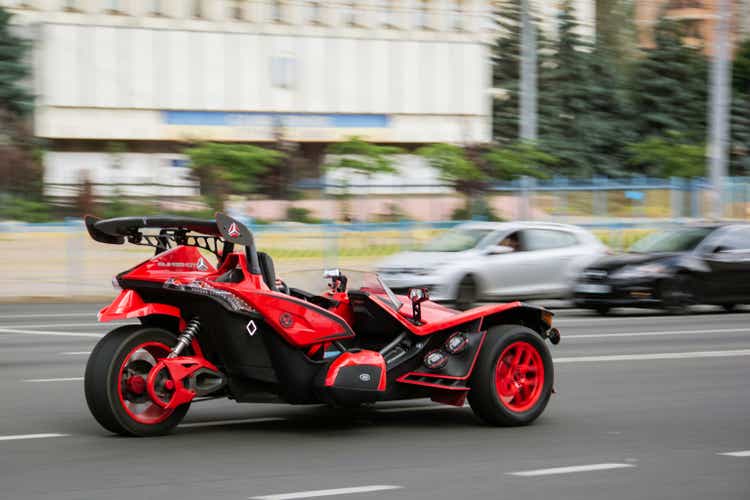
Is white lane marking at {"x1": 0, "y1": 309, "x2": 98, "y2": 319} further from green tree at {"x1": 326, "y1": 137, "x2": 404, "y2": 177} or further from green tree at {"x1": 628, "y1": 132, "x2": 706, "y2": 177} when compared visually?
green tree at {"x1": 628, "y1": 132, "x2": 706, "y2": 177}

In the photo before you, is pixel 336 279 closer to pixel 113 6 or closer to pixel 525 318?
pixel 525 318

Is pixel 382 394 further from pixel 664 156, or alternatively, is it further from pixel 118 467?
pixel 664 156

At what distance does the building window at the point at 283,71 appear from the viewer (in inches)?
2383

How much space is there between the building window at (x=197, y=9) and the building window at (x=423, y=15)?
11149mm

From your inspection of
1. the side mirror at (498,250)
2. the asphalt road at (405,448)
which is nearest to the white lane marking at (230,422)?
the asphalt road at (405,448)

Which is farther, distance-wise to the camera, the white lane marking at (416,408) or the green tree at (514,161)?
the green tree at (514,161)

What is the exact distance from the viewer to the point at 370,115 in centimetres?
6275

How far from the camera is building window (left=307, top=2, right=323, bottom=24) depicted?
61906 mm

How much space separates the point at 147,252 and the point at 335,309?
17.1 metres

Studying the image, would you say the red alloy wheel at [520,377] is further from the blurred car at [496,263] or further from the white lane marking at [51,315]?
the white lane marking at [51,315]

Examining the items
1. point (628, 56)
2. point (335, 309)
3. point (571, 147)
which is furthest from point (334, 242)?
point (628, 56)

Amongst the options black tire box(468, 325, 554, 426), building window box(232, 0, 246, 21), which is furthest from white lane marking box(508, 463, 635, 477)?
building window box(232, 0, 246, 21)

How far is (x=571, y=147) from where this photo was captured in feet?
208

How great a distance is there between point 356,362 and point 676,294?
12.1 m
